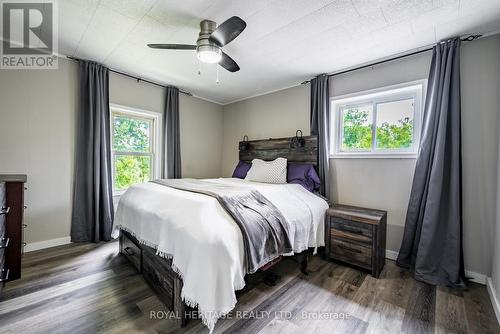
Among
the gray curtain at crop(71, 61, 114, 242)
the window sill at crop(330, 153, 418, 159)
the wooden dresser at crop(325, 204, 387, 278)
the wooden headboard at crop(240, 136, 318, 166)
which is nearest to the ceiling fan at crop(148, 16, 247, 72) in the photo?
the gray curtain at crop(71, 61, 114, 242)

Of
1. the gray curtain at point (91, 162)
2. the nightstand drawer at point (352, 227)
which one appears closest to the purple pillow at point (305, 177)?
the nightstand drawer at point (352, 227)

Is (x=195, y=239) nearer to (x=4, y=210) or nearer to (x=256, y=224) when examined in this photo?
(x=256, y=224)

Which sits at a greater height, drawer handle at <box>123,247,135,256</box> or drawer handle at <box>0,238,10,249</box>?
drawer handle at <box>0,238,10,249</box>

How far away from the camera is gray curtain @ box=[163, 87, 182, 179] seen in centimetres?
364

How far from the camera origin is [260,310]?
5.48 ft

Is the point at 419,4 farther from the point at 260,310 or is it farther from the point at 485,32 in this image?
the point at 260,310

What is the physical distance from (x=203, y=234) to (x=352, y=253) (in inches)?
70.1

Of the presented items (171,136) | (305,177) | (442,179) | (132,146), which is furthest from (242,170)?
(442,179)

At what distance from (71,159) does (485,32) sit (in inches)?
192

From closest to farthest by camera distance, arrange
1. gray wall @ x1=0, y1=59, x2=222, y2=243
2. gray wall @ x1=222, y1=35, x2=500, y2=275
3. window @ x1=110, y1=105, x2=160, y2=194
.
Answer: gray wall @ x1=222, y1=35, x2=500, y2=275 → gray wall @ x1=0, y1=59, x2=222, y2=243 → window @ x1=110, y1=105, x2=160, y2=194

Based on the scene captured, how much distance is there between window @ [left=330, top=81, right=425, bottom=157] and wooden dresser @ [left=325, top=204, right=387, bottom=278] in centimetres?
83

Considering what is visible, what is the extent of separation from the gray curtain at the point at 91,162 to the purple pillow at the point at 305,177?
8.67 feet
